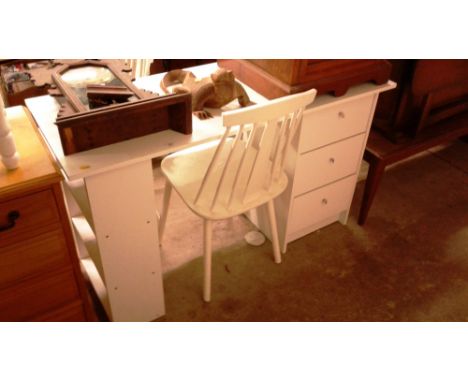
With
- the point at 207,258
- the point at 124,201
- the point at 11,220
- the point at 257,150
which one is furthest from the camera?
the point at 207,258

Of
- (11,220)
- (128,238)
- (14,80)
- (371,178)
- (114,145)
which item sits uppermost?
(114,145)

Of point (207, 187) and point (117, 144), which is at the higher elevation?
point (117, 144)

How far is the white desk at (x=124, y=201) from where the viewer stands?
1.27m

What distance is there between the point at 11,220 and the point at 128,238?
0.40m

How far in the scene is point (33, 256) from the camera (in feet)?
4.11

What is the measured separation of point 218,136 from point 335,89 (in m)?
0.55

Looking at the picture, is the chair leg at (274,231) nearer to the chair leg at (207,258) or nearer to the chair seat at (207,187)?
the chair seat at (207,187)

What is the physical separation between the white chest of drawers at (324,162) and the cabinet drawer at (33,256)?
→ 960mm

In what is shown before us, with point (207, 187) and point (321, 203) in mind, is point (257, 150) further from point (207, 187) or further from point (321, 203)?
point (321, 203)

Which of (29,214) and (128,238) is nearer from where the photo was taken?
(29,214)

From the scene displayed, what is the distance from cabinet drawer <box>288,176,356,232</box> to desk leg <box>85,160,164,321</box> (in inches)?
28.2

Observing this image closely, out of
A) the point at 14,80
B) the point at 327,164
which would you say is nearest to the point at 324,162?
the point at 327,164

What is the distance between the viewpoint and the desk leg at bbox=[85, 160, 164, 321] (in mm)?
1311

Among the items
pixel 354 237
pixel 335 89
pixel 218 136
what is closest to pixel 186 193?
pixel 218 136
